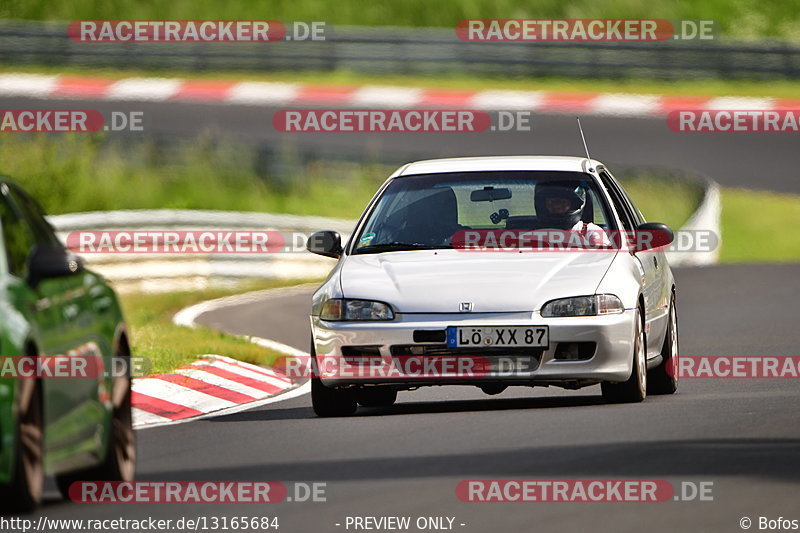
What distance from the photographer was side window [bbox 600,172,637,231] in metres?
12.3

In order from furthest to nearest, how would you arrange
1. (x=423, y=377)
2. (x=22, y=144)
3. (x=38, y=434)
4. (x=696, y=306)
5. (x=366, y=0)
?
(x=366, y=0)
(x=22, y=144)
(x=696, y=306)
(x=423, y=377)
(x=38, y=434)

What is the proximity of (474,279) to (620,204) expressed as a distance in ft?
6.07

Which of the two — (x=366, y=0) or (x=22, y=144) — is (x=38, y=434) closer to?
(x=22, y=144)

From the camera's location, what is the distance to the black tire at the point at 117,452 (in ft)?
27.5

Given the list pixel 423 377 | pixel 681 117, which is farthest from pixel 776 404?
pixel 681 117

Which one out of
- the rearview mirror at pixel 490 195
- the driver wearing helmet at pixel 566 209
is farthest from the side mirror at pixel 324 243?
the driver wearing helmet at pixel 566 209

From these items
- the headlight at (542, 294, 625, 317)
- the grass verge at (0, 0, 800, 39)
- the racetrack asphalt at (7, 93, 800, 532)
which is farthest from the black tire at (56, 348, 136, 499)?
the grass verge at (0, 0, 800, 39)

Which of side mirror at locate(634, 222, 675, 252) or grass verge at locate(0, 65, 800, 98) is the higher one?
grass verge at locate(0, 65, 800, 98)

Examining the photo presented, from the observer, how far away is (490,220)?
11.9 meters

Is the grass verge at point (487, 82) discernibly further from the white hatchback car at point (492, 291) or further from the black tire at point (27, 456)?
the black tire at point (27, 456)

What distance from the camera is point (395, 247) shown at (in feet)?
38.8

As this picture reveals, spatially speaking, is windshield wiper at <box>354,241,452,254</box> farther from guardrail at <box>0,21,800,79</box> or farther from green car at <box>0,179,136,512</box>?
guardrail at <box>0,21,800,79</box>

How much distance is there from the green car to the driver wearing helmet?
12.5 ft

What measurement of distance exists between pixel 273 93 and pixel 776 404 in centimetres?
2413
